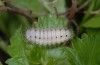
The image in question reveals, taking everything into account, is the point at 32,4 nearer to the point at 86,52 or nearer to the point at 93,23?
the point at 93,23

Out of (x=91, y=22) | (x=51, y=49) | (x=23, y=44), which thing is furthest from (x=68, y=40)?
(x=91, y=22)

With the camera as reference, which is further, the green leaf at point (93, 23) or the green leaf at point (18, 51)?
the green leaf at point (93, 23)

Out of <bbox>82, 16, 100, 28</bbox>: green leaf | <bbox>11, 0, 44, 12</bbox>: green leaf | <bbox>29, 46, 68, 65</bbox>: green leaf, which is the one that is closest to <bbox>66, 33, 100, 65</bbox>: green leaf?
<bbox>29, 46, 68, 65</bbox>: green leaf

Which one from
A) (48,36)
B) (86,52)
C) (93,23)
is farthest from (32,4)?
(86,52)

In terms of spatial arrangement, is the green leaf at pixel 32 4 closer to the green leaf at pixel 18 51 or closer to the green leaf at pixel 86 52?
the green leaf at pixel 18 51

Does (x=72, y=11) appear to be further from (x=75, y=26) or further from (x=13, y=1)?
(x=13, y=1)

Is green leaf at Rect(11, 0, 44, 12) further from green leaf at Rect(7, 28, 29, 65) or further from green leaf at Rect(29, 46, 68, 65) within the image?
green leaf at Rect(29, 46, 68, 65)

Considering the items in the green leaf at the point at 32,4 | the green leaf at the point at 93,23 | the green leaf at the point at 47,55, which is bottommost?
the green leaf at the point at 47,55

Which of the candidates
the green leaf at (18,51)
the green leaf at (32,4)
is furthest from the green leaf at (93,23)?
the green leaf at (18,51)
